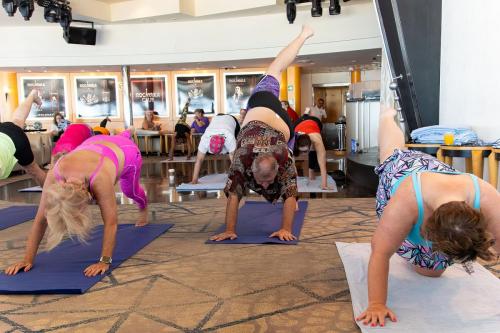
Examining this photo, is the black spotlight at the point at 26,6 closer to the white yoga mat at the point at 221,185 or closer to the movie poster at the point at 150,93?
the white yoga mat at the point at 221,185

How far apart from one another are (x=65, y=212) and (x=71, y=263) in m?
0.76

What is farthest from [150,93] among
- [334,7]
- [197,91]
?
[334,7]

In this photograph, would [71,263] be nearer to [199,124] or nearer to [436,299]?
→ [436,299]

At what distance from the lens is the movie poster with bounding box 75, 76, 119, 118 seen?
13.4m

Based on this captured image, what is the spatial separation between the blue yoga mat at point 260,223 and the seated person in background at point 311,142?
3.04 feet

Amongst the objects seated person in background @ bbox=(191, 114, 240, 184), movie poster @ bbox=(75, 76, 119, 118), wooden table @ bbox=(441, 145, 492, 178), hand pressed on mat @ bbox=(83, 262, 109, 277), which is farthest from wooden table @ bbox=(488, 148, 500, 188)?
movie poster @ bbox=(75, 76, 119, 118)

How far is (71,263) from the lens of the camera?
2627 millimetres

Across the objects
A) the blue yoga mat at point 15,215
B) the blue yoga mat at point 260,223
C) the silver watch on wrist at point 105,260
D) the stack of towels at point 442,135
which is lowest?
the blue yoga mat at point 15,215

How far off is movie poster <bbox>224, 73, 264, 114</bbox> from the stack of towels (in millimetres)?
9289

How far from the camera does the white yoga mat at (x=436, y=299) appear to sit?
5.49ft

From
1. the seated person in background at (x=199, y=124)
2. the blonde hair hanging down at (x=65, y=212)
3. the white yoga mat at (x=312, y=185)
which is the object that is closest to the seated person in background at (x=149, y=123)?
the seated person in background at (x=199, y=124)

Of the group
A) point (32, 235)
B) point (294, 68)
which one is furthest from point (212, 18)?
point (32, 235)

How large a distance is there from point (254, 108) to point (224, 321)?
6.52 ft

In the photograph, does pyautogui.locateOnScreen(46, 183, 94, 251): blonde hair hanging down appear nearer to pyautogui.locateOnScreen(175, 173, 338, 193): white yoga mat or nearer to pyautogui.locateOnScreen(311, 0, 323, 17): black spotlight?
pyautogui.locateOnScreen(175, 173, 338, 193): white yoga mat
